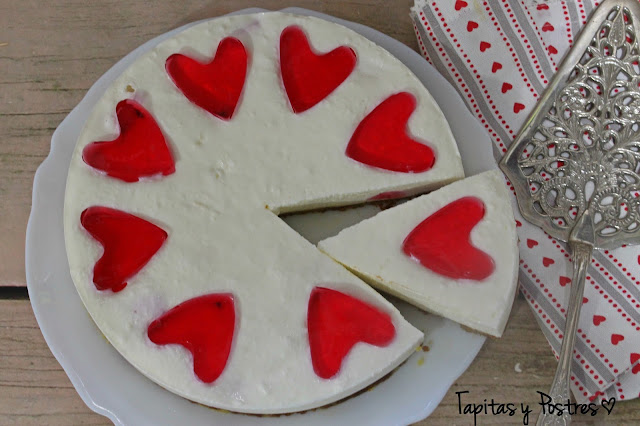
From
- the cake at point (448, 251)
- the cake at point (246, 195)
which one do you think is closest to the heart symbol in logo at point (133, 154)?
the cake at point (246, 195)

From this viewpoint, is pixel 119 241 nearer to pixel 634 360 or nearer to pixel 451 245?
pixel 451 245

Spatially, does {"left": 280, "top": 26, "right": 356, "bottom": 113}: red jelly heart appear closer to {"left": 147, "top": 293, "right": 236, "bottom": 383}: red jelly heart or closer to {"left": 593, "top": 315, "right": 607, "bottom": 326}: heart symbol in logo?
{"left": 147, "top": 293, "right": 236, "bottom": 383}: red jelly heart

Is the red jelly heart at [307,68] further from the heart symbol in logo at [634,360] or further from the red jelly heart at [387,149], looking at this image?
the heart symbol in logo at [634,360]

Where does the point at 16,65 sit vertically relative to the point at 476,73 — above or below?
below

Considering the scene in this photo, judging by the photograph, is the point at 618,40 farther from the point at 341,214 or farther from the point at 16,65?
the point at 16,65

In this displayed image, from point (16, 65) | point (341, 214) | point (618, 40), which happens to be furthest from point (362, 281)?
Result: point (16, 65)

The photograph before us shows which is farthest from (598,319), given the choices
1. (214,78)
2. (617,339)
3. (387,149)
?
(214,78)
